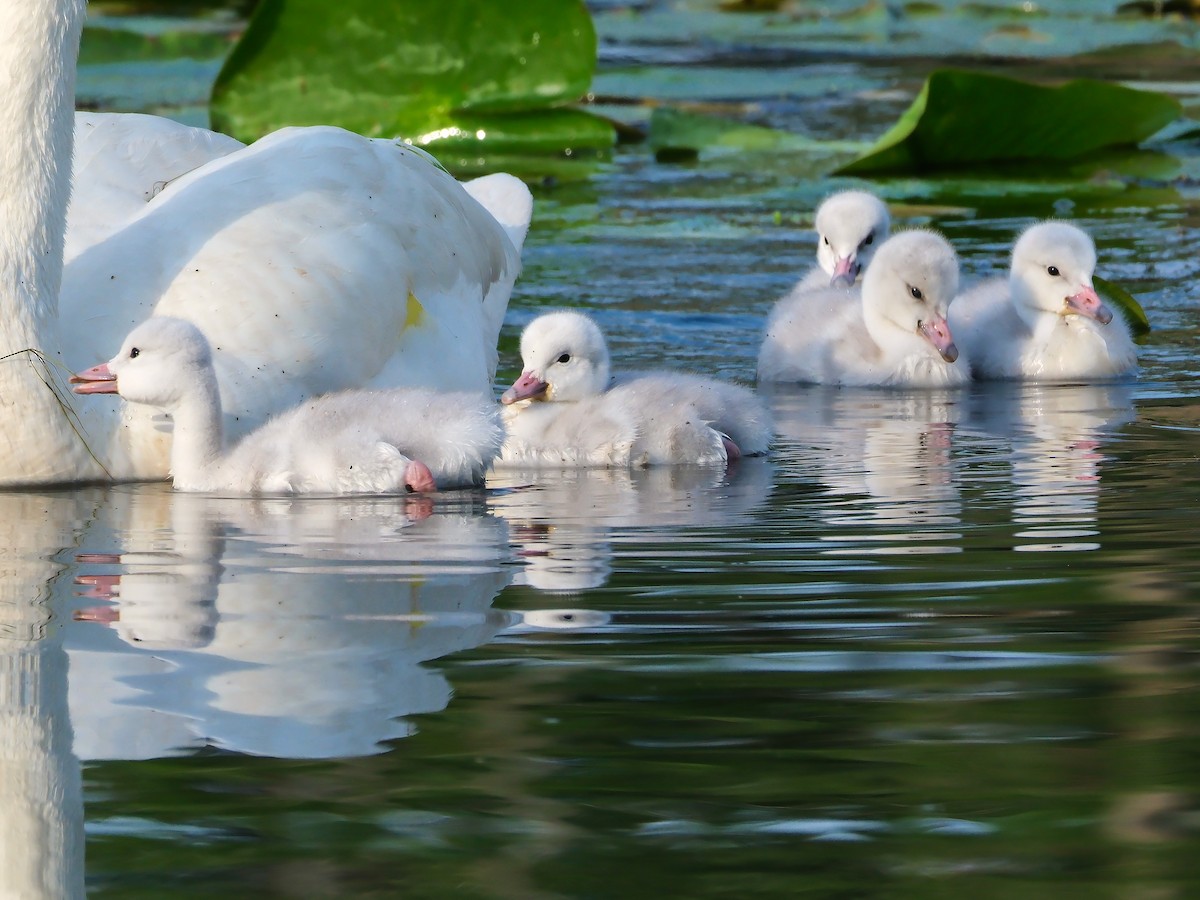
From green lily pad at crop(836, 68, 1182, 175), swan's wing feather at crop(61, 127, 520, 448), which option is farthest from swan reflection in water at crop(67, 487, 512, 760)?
green lily pad at crop(836, 68, 1182, 175)

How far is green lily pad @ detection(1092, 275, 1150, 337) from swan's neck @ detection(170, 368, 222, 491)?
3.86m

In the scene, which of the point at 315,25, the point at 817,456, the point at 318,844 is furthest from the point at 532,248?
the point at 318,844

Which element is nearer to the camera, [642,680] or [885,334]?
[642,680]

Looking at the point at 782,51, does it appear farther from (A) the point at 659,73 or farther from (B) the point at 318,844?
(B) the point at 318,844

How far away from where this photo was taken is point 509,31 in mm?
12648

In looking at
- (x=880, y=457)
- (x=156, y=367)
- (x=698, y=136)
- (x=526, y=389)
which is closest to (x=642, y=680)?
(x=156, y=367)

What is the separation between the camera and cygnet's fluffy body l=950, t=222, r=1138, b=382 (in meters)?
7.85

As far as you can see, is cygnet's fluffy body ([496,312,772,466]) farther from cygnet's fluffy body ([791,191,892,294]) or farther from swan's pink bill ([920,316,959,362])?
cygnet's fluffy body ([791,191,892,294])

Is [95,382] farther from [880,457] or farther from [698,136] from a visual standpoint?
[698,136]

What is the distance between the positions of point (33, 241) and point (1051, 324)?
12.1 ft

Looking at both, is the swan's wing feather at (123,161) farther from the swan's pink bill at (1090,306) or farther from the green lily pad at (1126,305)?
the green lily pad at (1126,305)

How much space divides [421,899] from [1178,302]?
705cm

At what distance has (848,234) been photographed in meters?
8.79

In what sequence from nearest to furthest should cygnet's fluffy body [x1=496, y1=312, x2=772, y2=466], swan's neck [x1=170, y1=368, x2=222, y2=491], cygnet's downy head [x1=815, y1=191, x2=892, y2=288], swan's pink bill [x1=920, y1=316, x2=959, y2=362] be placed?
swan's neck [x1=170, y1=368, x2=222, y2=491] → cygnet's fluffy body [x1=496, y1=312, x2=772, y2=466] → swan's pink bill [x1=920, y1=316, x2=959, y2=362] → cygnet's downy head [x1=815, y1=191, x2=892, y2=288]
